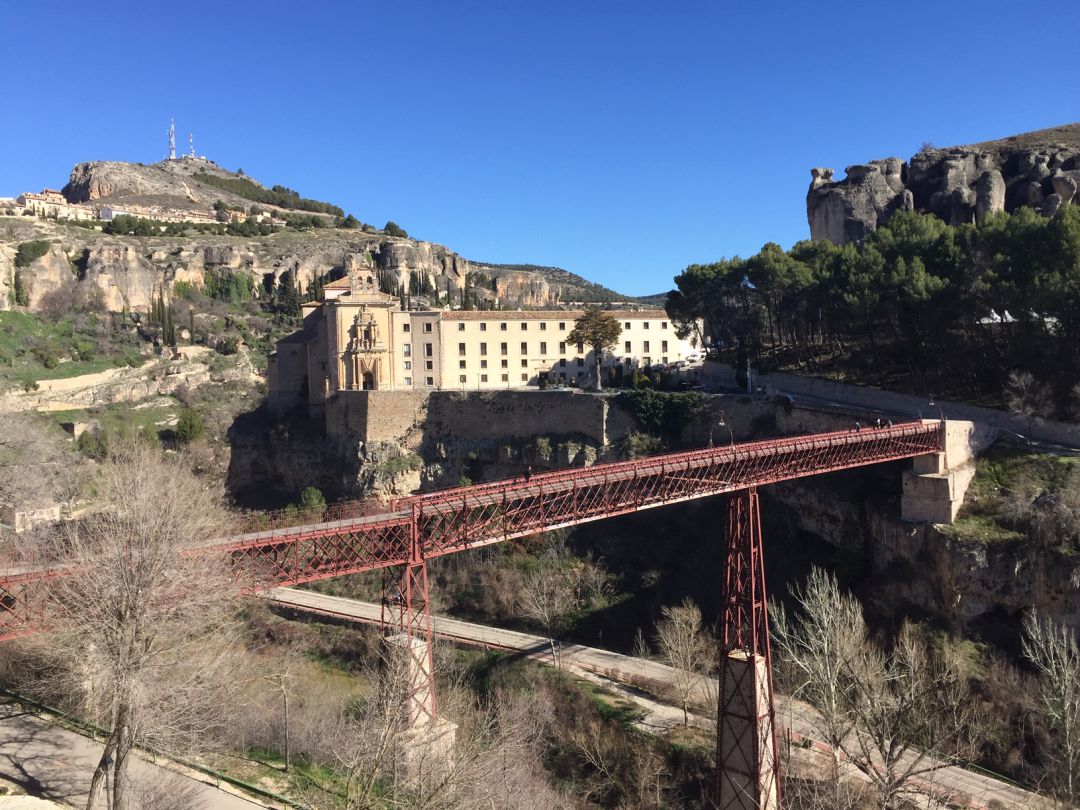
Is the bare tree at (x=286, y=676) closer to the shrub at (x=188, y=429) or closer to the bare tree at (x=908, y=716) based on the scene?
the bare tree at (x=908, y=716)

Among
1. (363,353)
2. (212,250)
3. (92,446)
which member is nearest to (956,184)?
(363,353)

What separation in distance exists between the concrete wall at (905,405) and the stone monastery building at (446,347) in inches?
340

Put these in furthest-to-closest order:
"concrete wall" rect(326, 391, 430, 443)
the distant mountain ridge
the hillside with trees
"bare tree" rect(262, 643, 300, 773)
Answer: the distant mountain ridge → "concrete wall" rect(326, 391, 430, 443) → the hillside with trees → "bare tree" rect(262, 643, 300, 773)

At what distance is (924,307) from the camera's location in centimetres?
3309

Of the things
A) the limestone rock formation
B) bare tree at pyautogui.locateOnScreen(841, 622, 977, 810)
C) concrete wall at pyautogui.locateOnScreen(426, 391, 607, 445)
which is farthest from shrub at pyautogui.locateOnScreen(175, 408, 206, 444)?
the limestone rock formation

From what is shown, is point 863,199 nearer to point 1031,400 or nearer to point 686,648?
point 1031,400

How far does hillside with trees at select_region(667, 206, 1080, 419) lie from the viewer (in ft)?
95.8

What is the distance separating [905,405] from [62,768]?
108 ft

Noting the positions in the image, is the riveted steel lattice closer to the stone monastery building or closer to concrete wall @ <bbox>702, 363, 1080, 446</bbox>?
concrete wall @ <bbox>702, 363, 1080, 446</bbox>

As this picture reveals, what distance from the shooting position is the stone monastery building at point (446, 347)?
46406 millimetres

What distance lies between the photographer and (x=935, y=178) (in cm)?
5925

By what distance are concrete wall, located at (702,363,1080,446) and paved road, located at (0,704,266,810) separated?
3008 centimetres

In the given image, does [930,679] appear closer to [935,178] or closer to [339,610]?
[339,610]

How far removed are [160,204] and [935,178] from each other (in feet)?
316
